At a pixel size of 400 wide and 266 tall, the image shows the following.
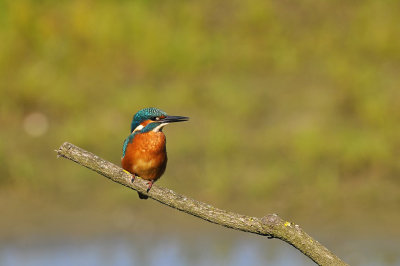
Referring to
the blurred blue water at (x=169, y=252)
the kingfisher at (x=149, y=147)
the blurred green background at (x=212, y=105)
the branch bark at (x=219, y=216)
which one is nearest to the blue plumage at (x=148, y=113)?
the kingfisher at (x=149, y=147)

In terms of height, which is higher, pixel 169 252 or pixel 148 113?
pixel 169 252

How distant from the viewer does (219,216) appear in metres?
3.75

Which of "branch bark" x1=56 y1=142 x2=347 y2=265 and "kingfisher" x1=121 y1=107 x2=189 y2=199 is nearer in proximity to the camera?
"branch bark" x1=56 y1=142 x2=347 y2=265

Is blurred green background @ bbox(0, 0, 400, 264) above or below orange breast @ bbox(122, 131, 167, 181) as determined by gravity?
above

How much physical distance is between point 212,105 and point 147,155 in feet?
19.0

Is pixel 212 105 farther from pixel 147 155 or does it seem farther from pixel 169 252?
pixel 147 155

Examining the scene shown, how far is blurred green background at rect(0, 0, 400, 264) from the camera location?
8859mm

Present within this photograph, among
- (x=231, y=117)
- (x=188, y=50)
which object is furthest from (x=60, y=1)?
(x=231, y=117)

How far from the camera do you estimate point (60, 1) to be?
38.4 ft

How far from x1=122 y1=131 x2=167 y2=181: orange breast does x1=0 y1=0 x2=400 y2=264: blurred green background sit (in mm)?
3836

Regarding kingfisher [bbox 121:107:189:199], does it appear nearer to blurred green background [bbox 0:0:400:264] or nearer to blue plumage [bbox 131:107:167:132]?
blue plumage [bbox 131:107:167:132]

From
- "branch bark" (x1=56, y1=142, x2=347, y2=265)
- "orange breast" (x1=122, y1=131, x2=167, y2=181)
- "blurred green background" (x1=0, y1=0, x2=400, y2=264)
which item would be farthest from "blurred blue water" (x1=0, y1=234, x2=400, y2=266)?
"branch bark" (x1=56, y1=142, x2=347, y2=265)

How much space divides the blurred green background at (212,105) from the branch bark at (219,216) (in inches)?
175

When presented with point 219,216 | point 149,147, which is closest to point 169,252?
point 149,147
